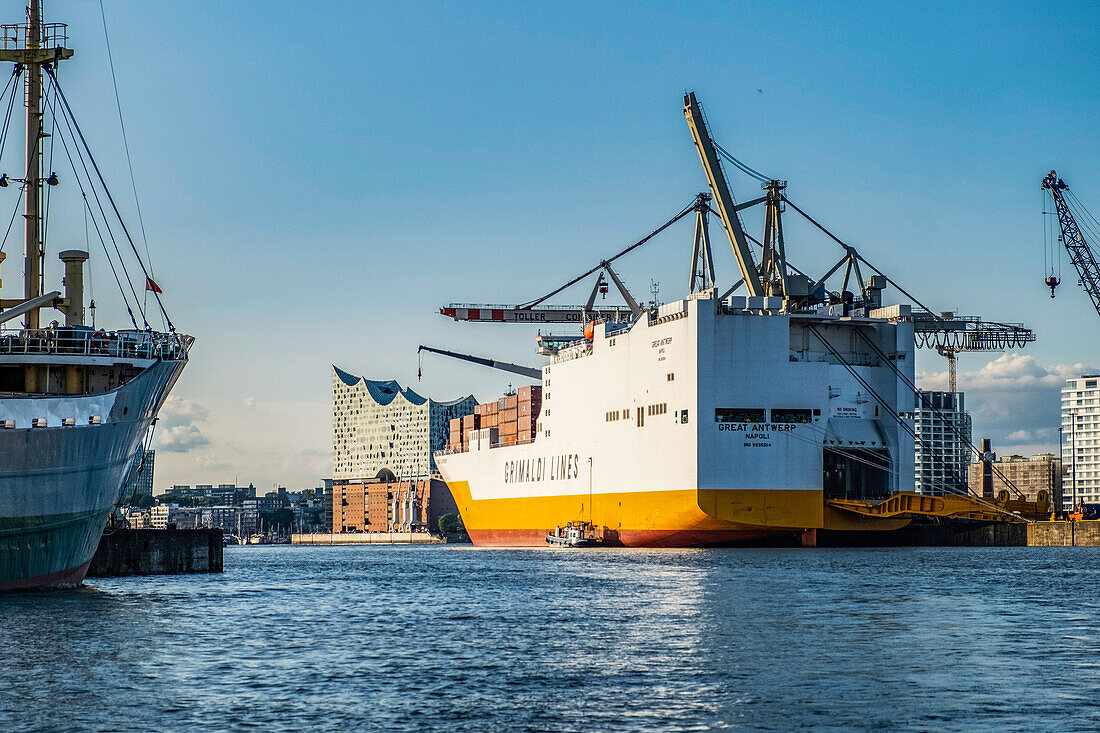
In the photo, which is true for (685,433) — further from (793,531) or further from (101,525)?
(101,525)

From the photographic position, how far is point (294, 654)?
25.8m

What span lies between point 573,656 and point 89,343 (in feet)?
62.1

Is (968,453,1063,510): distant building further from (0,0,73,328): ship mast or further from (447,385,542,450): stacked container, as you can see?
(0,0,73,328): ship mast

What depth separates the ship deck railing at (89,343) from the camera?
35.5 metres

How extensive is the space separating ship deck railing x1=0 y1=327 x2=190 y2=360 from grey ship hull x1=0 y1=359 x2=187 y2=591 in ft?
2.40

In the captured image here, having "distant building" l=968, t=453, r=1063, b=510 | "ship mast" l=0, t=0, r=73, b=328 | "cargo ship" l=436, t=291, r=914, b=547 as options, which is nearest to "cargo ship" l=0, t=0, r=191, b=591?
"ship mast" l=0, t=0, r=73, b=328


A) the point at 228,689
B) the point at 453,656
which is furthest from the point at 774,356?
the point at 228,689

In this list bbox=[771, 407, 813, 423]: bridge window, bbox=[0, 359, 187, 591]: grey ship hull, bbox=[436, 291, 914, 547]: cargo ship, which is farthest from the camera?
bbox=[771, 407, 813, 423]: bridge window

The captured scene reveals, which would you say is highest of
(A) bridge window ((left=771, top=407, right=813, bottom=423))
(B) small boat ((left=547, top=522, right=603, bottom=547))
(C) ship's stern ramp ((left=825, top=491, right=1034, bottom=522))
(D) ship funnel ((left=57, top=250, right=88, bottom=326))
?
(D) ship funnel ((left=57, top=250, right=88, bottom=326))

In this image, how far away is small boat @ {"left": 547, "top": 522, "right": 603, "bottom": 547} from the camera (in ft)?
245

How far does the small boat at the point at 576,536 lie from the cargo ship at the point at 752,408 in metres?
1.12

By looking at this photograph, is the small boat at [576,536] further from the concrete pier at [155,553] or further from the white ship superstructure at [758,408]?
the concrete pier at [155,553]

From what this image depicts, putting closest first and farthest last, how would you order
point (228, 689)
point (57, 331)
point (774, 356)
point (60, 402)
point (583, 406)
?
point (228, 689) < point (60, 402) < point (57, 331) < point (774, 356) < point (583, 406)

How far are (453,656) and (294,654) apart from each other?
10.7ft
